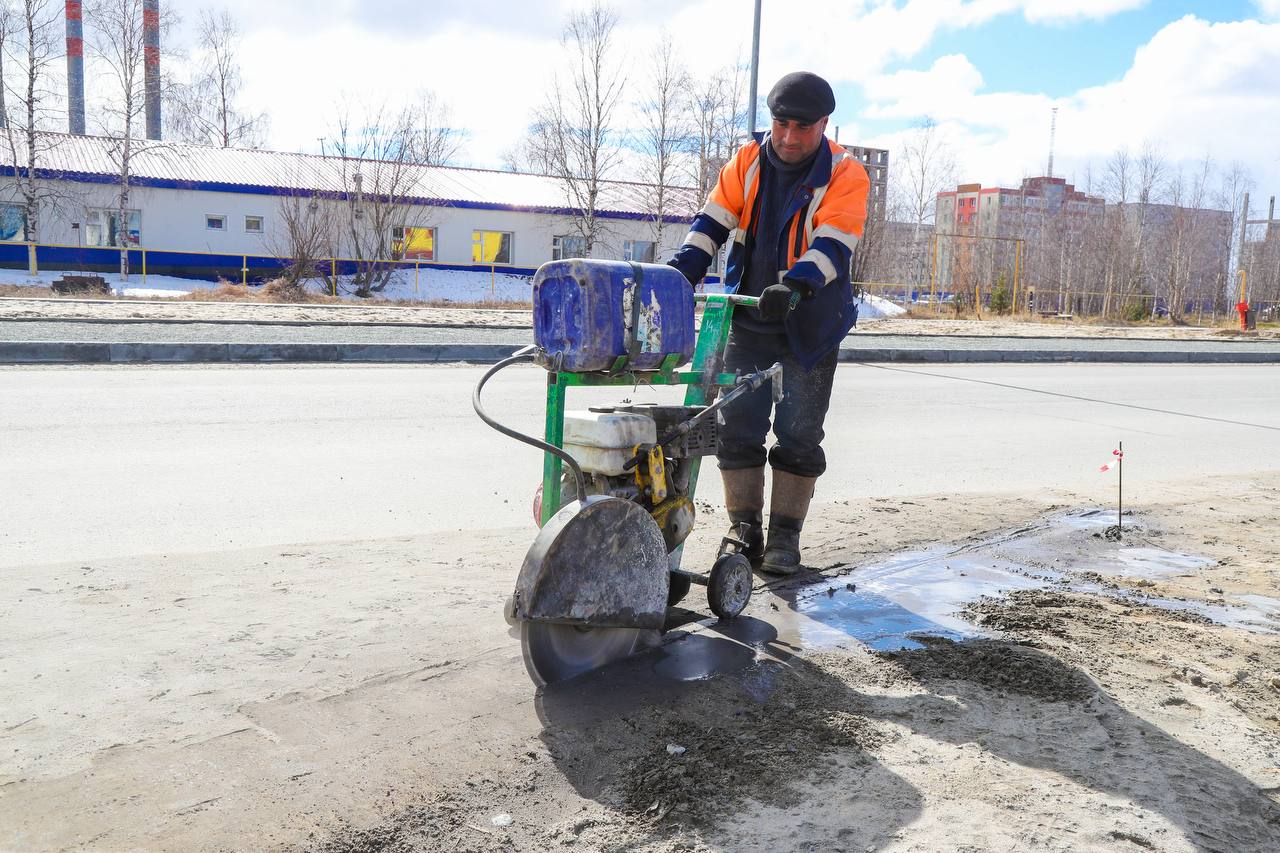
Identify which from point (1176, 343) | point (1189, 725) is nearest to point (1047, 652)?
point (1189, 725)

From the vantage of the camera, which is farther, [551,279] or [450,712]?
[551,279]

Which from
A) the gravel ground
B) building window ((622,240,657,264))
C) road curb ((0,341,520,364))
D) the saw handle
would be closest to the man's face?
the saw handle

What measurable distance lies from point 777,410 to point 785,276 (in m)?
0.66

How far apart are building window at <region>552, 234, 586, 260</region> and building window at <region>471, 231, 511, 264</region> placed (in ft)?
5.66

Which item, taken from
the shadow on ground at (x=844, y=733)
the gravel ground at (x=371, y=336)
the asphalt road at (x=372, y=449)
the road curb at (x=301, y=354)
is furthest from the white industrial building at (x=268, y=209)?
the shadow on ground at (x=844, y=733)

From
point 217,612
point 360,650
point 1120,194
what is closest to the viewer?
point 360,650

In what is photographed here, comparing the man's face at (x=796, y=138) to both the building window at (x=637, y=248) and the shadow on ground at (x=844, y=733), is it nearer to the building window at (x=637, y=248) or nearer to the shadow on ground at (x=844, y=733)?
the shadow on ground at (x=844, y=733)

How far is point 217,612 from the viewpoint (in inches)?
123

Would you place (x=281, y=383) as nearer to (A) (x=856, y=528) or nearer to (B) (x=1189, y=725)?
(A) (x=856, y=528)

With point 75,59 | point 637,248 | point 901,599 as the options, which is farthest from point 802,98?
point 75,59

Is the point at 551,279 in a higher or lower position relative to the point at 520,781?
higher

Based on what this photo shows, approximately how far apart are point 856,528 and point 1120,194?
51.1m

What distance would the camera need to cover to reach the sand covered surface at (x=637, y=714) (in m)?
2.01

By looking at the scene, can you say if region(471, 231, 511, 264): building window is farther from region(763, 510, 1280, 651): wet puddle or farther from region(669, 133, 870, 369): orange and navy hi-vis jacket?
region(669, 133, 870, 369): orange and navy hi-vis jacket
